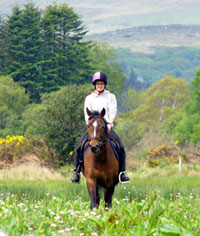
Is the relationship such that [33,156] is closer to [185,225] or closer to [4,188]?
[4,188]

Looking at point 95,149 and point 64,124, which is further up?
point 95,149

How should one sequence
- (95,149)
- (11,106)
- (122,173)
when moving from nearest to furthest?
(95,149) < (122,173) < (11,106)

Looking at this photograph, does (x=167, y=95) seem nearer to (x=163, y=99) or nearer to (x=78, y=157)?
(x=163, y=99)

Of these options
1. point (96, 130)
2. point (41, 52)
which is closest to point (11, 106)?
point (41, 52)

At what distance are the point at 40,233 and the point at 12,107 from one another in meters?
70.3

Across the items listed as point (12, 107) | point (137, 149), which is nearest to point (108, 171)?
point (137, 149)

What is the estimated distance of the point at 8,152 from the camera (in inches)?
1182

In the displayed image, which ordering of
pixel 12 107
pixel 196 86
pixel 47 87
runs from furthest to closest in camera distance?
pixel 47 87, pixel 12 107, pixel 196 86

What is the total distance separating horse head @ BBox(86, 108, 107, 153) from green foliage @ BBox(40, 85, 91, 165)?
1994 centimetres

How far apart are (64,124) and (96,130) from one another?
21.1 metres

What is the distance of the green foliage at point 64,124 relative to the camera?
29625mm

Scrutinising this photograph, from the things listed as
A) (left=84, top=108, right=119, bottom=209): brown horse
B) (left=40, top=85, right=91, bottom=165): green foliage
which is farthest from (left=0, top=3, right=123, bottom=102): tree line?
(left=84, top=108, right=119, bottom=209): brown horse

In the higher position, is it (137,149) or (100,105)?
(100,105)

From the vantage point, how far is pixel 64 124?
98.4 ft
